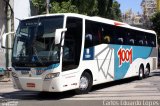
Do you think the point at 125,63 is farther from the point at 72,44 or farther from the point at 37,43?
the point at 37,43

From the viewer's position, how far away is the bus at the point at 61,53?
563 inches

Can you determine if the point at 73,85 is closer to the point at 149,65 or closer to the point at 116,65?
the point at 116,65

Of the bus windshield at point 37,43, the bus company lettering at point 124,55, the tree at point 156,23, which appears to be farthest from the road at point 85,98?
the tree at point 156,23

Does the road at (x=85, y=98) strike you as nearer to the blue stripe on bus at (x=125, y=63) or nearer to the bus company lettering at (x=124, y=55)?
the blue stripe on bus at (x=125, y=63)

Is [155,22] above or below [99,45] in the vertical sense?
above

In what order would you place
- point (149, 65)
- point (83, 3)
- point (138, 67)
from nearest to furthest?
point (138, 67) < point (149, 65) < point (83, 3)

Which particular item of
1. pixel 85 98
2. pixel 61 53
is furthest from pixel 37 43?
pixel 85 98

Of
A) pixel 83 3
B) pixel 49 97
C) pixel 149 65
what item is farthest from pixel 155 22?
pixel 49 97

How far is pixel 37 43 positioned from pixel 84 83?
8.67ft

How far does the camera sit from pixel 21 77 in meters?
14.9

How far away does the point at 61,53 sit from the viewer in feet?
47.1

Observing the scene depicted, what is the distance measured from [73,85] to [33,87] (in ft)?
4.92

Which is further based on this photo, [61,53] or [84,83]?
[84,83]

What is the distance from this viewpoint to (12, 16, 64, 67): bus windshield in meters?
14.3
